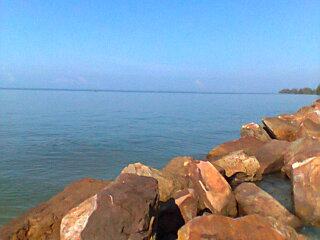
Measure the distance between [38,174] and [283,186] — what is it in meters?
11.0

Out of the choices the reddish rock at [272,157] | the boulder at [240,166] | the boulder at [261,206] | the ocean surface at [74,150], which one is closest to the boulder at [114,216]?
the boulder at [261,206]

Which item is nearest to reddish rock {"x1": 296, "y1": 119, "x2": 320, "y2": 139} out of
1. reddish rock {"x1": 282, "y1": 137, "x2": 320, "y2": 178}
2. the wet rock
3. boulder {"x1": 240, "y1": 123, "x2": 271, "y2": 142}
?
boulder {"x1": 240, "y1": 123, "x2": 271, "y2": 142}

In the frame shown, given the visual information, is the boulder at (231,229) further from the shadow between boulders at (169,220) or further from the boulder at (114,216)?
the shadow between boulders at (169,220)

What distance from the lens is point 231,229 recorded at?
26.9 feet

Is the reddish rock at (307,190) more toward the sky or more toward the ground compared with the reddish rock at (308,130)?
more toward the ground

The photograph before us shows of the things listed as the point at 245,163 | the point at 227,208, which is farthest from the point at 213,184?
the point at 245,163

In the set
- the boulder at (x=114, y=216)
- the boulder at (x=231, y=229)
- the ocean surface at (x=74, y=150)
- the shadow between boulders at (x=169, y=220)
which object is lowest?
the ocean surface at (x=74, y=150)

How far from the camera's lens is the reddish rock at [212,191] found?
35.8ft

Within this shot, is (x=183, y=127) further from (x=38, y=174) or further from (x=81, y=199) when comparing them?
(x=81, y=199)

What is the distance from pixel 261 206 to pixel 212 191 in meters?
1.53

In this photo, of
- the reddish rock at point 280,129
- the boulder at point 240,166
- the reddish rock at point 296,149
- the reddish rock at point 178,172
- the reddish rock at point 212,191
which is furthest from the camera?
the reddish rock at point 280,129

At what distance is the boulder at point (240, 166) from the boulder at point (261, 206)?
13.4 feet

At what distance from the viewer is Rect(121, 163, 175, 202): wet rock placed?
11141 millimetres

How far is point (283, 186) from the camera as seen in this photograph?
14.7 m
